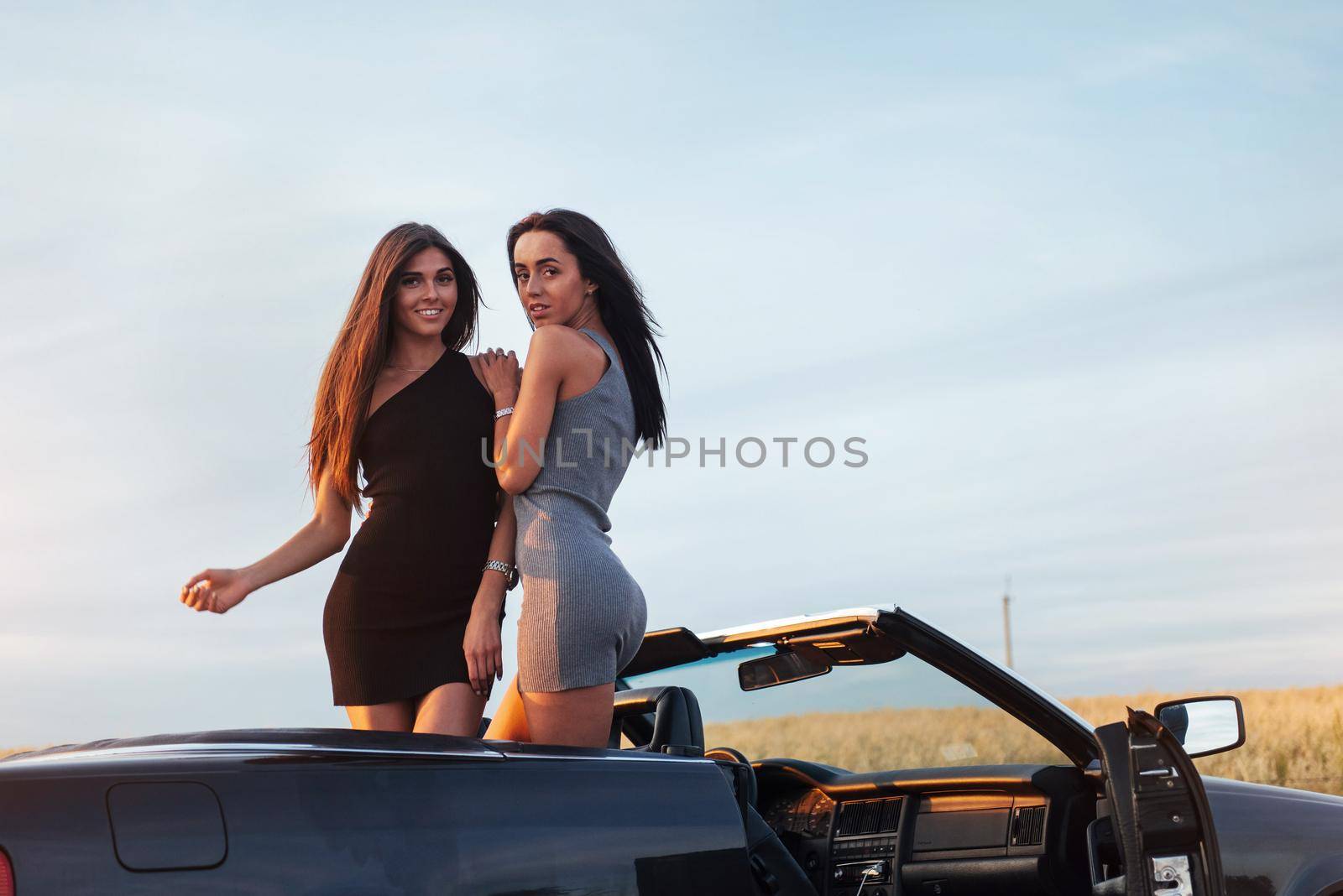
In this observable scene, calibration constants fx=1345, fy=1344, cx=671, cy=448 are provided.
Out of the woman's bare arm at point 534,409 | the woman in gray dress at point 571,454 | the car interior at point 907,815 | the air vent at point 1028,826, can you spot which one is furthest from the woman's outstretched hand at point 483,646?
the air vent at point 1028,826

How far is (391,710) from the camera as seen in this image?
311 cm

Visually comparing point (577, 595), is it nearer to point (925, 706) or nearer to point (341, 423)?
point (341, 423)

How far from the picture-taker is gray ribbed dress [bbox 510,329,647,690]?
9.43 ft

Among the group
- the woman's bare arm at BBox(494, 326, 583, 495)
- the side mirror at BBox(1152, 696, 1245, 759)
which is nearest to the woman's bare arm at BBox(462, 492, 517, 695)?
the woman's bare arm at BBox(494, 326, 583, 495)

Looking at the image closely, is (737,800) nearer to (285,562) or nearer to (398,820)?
(398,820)

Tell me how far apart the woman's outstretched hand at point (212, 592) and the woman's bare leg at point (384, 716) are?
0.39m

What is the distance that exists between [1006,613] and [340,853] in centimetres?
4572

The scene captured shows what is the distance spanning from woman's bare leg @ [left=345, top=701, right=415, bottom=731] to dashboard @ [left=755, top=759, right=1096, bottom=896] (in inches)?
55.9

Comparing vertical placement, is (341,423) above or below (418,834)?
above

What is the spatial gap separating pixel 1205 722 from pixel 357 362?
231 cm

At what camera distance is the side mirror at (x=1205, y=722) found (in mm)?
3350

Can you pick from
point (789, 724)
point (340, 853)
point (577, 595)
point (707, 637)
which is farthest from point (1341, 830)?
point (340, 853)

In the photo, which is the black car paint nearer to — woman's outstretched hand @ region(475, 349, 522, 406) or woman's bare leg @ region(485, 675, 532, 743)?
woman's bare leg @ region(485, 675, 532, 743)

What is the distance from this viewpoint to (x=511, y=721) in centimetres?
292
